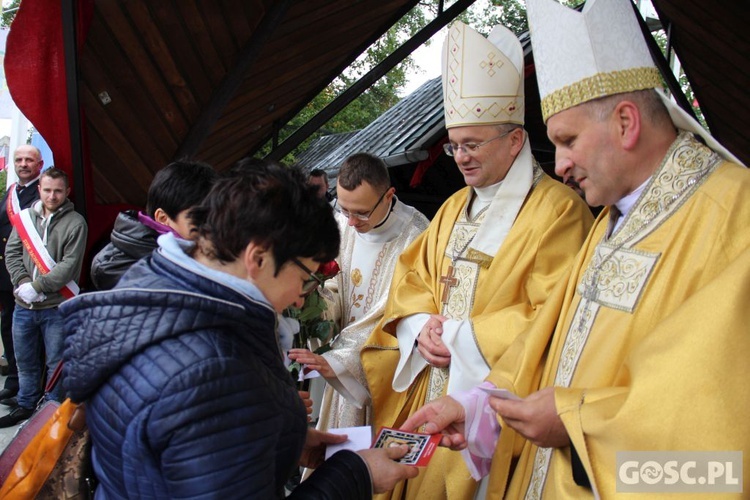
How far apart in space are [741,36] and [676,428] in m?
5.45

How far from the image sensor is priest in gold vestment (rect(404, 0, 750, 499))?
4.56ft

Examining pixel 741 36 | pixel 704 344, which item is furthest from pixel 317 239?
pixel 741 36

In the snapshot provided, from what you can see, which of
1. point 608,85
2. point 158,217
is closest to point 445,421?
point 608,85

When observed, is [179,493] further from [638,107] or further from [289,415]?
[638,107]

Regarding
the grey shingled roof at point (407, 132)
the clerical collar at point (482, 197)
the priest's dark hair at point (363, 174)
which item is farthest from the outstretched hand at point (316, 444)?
the grey shingled roof at point (407, 132)

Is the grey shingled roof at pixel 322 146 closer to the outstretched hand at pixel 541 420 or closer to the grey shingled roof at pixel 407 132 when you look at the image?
the grey shingled roof at pixel 407 132

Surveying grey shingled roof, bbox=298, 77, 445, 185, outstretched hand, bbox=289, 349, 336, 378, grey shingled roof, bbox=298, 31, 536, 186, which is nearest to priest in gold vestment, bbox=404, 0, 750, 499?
outstretched hand, bbox=289, 349, 336, 378

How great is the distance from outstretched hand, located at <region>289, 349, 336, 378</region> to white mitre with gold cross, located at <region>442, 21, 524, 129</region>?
1168mm

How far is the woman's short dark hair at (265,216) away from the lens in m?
1.43

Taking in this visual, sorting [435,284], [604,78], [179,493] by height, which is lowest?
[435,284]

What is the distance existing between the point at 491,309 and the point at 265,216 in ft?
4.42

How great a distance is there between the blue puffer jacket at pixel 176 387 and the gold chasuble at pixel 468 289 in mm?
1181

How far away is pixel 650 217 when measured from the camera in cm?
174

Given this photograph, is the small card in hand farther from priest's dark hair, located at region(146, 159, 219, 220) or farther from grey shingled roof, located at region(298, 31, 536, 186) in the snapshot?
grey shingled roof, located at region(298, 31, 536, 186)
